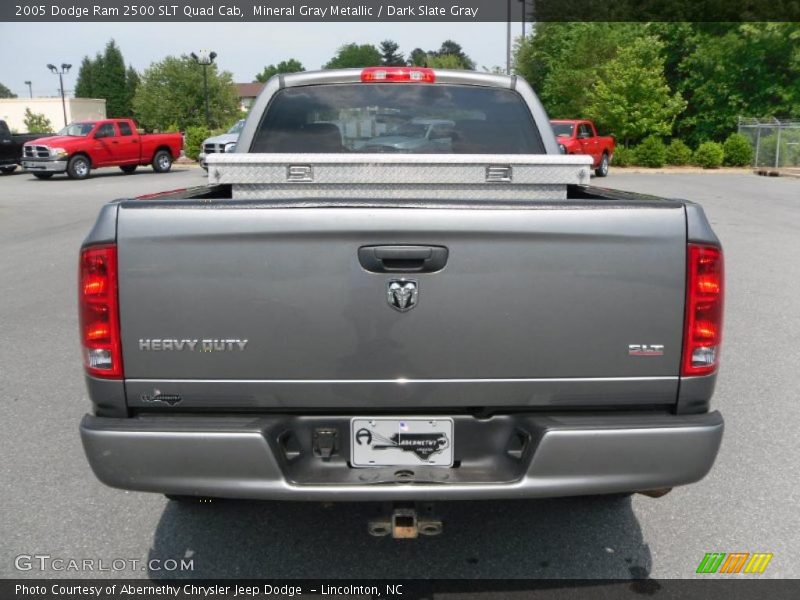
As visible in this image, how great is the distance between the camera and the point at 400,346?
8.47 feet

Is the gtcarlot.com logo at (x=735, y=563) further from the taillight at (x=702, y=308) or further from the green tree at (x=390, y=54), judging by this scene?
the green tree at (x=390, y=54)

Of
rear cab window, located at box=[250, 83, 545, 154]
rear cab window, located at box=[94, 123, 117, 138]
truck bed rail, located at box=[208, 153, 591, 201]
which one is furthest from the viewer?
rear cab window, located at box=[94, 123, 117, 138]

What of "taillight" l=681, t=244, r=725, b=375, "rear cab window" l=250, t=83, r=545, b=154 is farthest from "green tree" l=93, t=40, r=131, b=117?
"taillight" l=681, t=244, r=725, b=375

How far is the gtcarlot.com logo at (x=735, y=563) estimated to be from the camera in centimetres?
321

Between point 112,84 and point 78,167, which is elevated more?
point 112,84

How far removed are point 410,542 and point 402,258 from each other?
153 cm

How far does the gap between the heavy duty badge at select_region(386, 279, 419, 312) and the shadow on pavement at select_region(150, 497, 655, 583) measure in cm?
120

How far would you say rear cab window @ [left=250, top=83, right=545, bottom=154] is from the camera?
4.69 meters

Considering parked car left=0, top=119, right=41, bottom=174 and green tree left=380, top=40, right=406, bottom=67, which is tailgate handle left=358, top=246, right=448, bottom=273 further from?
green tree left=380, top=40, right=406, bottom=67

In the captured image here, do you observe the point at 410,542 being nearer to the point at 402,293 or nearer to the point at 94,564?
the point at 94,564

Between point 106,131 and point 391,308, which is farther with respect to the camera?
point 106,131

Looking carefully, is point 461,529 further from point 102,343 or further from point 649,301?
point 102,343

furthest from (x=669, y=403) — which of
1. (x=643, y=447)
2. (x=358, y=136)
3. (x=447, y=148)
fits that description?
(x=358, y=136)

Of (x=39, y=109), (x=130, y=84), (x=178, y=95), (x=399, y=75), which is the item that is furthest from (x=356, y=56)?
(x=399, y=75)
